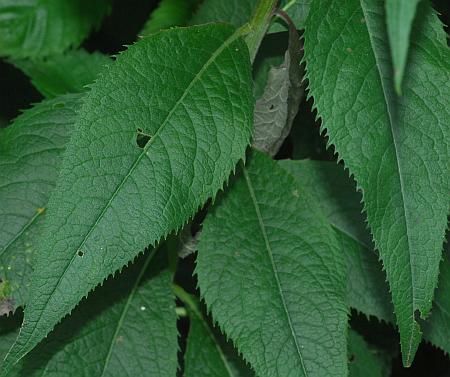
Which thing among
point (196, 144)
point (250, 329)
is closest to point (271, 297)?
point (250, 329)

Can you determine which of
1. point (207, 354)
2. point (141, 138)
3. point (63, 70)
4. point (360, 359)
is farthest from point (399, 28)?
point (63, 70)

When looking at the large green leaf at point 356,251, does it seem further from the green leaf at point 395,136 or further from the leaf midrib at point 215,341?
the green leaf at point 395,136

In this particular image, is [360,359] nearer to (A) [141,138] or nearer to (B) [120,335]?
(B) [120,335]

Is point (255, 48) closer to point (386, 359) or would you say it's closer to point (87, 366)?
point (87, 366)

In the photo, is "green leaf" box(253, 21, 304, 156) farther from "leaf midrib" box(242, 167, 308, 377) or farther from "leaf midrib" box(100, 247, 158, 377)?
"leaf midrib" box(100, 247, 158, 377)

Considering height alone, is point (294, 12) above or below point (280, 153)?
above

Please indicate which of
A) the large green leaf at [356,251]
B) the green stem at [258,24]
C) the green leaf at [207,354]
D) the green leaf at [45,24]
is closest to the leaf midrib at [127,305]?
the green leaf at [207,354]

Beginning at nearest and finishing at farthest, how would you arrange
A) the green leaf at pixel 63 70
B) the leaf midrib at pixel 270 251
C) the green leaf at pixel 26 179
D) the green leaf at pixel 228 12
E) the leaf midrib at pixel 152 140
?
1. the leaf midrib at pixel 152 140
2. the leaf midrib at pixel 270 251
3. the green leaf at pixel 26 179
4. the green leaf at pixel 228 12
5. the green leaf at pixel 63 70
